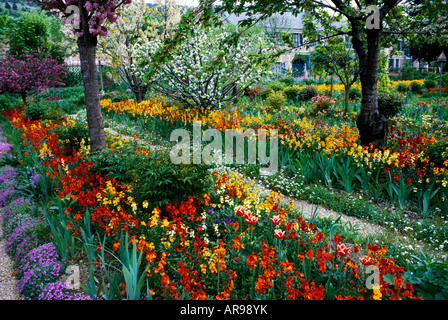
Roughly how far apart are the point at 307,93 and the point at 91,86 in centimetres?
976

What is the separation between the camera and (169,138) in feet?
22.9

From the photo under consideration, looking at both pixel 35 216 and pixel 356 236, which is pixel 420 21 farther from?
pixel 35 216

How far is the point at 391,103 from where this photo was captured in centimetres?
806

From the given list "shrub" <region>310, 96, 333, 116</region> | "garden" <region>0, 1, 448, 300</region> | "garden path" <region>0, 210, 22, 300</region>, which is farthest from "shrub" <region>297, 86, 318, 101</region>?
"garden path" <region>0, 210, 22, 300</region>

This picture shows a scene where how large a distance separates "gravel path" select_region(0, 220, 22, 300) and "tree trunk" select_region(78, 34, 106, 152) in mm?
1845

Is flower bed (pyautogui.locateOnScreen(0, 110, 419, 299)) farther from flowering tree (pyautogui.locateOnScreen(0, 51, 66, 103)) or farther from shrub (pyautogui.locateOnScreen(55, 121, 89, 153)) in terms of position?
flowering tree (pyautogui.locateOnScreen(0, 51, 66, 103))

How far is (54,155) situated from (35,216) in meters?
1.80

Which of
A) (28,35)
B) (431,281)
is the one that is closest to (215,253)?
(431,281)

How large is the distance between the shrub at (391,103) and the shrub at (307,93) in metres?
3.91

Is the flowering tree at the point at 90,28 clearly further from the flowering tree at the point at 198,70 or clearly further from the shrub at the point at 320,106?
the shrub at the point at 320,106

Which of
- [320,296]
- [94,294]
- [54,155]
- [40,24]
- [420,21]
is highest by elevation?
[40,24]

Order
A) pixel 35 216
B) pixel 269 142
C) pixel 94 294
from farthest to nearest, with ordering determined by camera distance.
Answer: pixel 269 142
pixel 35 216
pixel 94 294
